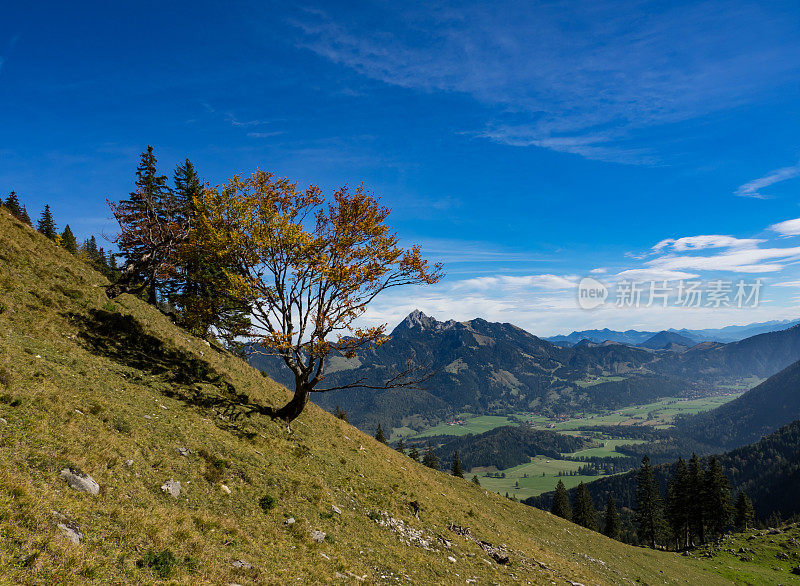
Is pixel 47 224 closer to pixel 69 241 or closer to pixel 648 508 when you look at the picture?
pixel 69 241

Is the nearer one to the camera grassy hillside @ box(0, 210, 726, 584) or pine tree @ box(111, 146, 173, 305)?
grassy hillside @ box(0, 210, 726, 584)

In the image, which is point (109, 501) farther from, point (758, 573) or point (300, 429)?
point (758, 573)

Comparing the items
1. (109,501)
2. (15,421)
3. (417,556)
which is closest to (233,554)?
(109,501)

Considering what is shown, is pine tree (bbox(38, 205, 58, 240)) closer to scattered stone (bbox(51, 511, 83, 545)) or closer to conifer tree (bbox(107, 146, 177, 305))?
conifer tree (bbox(107, 146, 177, 305))

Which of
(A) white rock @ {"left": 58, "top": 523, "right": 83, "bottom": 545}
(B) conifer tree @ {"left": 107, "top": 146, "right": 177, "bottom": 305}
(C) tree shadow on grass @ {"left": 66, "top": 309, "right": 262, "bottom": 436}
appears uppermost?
(B) conifer tree @ {"left": 107, "top": 146, "right": 177, "bottom": 305}

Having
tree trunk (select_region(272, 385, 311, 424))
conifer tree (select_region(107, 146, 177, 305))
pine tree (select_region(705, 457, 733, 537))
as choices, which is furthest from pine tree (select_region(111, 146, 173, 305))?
pine tree (select_region(705, 457, 733, 537))

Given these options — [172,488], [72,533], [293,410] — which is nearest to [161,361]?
[293,410]

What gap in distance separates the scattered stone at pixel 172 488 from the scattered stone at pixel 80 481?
7.40ft

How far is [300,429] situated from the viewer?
2477 centimetres

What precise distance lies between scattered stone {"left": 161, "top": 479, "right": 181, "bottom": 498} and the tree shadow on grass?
644 centimetres

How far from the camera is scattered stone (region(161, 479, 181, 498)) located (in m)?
11.7

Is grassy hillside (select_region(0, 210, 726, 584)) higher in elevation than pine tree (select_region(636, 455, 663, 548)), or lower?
higher

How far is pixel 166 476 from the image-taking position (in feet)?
40.4

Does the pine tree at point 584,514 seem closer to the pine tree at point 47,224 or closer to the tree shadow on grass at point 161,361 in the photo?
the tree shadow on grass at point 161,361
